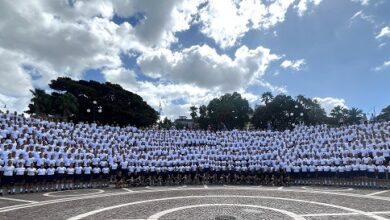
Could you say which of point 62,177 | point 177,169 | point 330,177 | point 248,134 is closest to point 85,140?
point 62,177

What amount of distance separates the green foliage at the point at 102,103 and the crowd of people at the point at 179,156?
4033cm

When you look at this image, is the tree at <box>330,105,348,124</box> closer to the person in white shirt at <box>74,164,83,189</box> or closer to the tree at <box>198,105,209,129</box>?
the tree at <box>198,105,209,129</box>

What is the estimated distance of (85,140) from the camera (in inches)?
1347

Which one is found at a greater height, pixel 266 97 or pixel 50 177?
pixel 266 97

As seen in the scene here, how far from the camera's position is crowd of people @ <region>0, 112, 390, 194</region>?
27359mm

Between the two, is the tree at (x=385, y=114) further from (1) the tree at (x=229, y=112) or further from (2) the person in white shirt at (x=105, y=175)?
(2) the person in white shirt at (x=105, y=175)

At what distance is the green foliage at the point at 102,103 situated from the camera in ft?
254

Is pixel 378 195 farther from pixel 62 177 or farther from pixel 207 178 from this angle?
pixel 62 177

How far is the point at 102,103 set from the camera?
8319 cm

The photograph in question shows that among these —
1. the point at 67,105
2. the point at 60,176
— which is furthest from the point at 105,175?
the point at 67,105

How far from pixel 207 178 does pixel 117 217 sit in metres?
19.9

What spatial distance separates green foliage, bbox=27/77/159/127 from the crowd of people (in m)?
40.3

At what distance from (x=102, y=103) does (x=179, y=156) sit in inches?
2057

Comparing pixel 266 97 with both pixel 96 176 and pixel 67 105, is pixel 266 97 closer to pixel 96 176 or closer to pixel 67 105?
pixel 67 105
